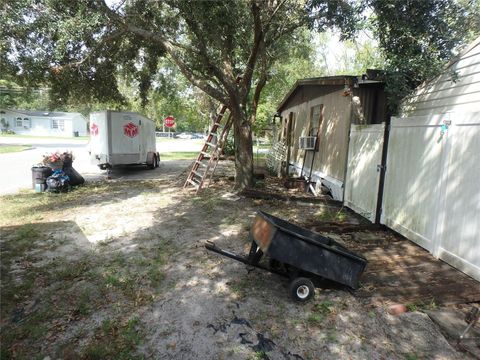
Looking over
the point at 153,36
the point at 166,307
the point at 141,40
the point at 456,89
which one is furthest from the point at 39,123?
the point at 456,89

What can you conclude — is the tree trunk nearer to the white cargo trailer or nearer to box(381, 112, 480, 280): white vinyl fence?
box(381, 112, 480, 280): white vinyl fence

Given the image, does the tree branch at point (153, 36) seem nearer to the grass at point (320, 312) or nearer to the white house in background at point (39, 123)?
the grass at point (320, 312)

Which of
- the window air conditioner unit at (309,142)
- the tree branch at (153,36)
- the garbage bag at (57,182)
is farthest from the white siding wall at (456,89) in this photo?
the garbage bag at (57,182)

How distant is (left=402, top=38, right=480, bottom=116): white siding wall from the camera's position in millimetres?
5172

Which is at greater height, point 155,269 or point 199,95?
point 199,95

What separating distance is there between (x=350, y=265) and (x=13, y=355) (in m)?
3.45

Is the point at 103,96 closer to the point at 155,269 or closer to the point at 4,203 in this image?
the point at 4,203

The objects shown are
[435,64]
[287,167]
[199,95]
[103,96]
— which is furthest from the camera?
[199,95]

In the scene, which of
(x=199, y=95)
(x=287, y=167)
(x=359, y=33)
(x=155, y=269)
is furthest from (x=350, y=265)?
(x=199, y=95)

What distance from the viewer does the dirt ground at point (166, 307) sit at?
10.3 feet

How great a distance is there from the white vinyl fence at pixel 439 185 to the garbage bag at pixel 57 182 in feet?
28.9

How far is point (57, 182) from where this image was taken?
994cm

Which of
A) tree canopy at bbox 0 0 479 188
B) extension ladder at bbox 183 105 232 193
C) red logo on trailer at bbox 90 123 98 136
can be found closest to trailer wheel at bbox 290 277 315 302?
tree canopy at bbox 0 0 479 188

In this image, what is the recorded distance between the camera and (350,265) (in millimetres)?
3939
